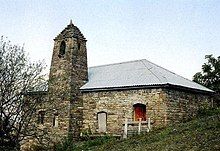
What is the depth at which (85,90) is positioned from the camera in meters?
28.0

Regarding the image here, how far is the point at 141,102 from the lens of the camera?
2533 centimetres

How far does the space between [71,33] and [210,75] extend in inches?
700

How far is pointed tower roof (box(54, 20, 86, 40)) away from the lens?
95.6ft

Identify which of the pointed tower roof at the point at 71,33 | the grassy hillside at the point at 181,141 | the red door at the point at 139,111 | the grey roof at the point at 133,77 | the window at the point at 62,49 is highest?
the pointed tower roof at the point at 71,33

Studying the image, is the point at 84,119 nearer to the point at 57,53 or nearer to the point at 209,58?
the point at 57,53

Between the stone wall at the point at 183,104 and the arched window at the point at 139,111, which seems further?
the arched window at the point at 139,111

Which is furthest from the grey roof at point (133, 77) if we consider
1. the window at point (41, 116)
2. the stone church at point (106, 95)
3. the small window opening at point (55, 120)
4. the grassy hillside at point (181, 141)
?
the grassy hillside at point (181, 141)

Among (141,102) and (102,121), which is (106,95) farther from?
(141,102)

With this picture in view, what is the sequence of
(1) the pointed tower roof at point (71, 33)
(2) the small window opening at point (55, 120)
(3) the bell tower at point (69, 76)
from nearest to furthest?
(3) the bell tower at point (69, 76)
(2) the small window opening at point (55, 120)
(1) the pointed tower roof at point (71, 33)

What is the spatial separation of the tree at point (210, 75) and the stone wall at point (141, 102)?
1148cm

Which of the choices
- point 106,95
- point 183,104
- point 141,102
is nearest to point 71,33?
point 106,95

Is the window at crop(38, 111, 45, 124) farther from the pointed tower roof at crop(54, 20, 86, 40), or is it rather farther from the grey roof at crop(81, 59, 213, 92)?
the pointed tower roof at crop(54, 20, 86, 40)

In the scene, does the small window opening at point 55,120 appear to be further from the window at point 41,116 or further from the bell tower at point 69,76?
the window at point 41,116

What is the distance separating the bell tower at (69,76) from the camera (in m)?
27.2
